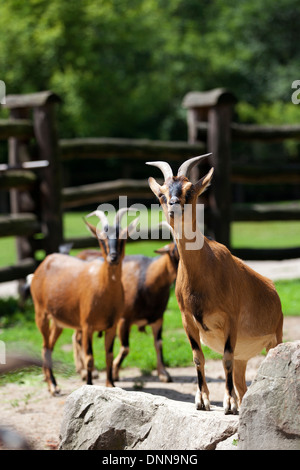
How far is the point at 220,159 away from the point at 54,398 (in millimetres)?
5307

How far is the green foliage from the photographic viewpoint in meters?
31.0

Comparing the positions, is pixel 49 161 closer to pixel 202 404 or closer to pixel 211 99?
pixel 211 99

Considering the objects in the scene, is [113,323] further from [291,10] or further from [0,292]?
[291,10]

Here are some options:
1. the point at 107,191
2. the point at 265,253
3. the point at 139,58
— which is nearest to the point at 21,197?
the point at 107,191

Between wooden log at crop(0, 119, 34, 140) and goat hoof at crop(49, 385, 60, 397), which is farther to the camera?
wooden log at crop(0, 119, 34, 140)

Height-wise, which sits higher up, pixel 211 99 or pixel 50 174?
pixel 211 99

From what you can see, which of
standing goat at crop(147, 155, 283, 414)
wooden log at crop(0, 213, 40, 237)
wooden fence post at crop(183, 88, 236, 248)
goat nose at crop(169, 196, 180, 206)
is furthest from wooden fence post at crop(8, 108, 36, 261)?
goat nose at crop(169, 196, 180, 206)

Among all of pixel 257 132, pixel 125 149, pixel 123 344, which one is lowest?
pixel 123 344

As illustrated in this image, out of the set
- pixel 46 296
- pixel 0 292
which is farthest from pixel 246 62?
pixel 46 296

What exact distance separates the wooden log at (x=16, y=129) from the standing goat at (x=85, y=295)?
10.9ft

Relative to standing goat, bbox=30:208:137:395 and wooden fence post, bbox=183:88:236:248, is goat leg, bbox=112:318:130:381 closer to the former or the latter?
standing goat, bbox=30:208:137:395

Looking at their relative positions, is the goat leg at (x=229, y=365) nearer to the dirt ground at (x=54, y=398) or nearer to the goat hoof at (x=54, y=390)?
the dirt ground at (x=54, y=398)

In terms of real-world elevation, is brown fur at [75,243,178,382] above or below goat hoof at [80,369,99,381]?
above

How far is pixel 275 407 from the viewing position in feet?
11.2
